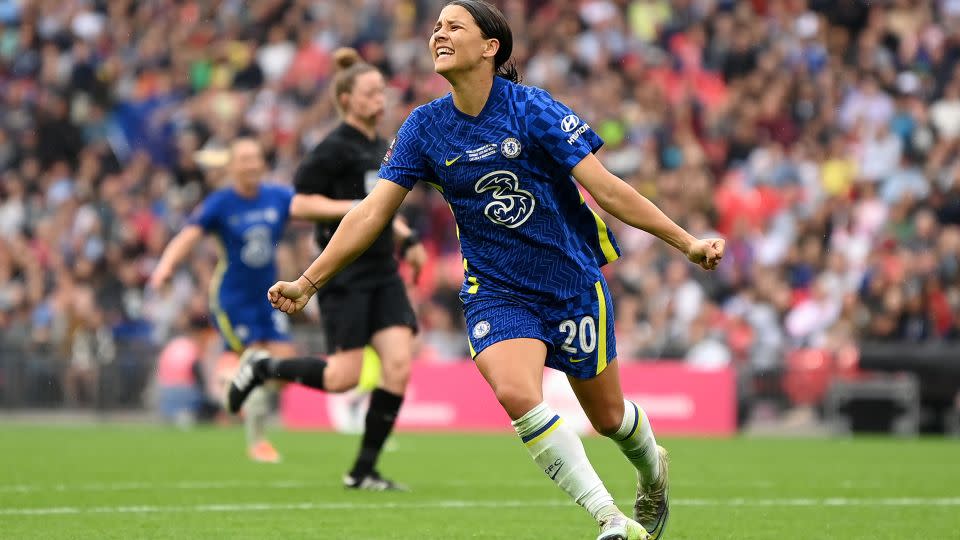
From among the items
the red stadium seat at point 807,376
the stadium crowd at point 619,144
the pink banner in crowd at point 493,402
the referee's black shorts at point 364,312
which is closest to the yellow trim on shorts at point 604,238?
the referee's black shorts at point 364,312

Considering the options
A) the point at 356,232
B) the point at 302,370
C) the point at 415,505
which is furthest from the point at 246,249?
the point at 356,232

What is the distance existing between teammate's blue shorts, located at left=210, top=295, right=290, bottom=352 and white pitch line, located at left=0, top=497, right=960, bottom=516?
12.2 feet

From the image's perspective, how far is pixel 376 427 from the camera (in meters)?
9.45

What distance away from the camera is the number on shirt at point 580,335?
617 cm

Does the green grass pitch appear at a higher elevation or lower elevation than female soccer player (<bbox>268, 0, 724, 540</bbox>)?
lower

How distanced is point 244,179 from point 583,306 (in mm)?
6390

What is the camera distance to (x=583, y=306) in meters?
6.20

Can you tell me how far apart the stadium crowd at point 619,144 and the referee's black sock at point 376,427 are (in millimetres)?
8943

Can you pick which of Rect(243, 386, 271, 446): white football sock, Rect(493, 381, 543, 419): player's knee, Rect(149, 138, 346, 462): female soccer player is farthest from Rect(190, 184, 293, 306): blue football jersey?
Rect(493, 381, 543, 419): player's knee

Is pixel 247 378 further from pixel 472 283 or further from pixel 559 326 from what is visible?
pixel 559 326

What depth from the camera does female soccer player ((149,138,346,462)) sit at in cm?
1211

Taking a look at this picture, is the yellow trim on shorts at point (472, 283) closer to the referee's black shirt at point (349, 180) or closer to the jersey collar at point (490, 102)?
the jersey collar at point (490, 102)

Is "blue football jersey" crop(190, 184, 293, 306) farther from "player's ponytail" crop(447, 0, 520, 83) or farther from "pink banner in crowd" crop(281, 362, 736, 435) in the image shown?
"player's ponytail" crop(447, 0, 520, 83)

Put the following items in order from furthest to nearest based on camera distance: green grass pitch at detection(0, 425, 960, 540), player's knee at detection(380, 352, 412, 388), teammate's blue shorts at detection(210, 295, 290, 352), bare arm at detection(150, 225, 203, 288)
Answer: teammate's blue shorts at detection(210, 295, 290, 352) → bare arm at detection(150, 225, 203, 288) → player's knee at detection(380, 352, 412, 388) → green grass pitch at detection(0, 425, 960, 540)
